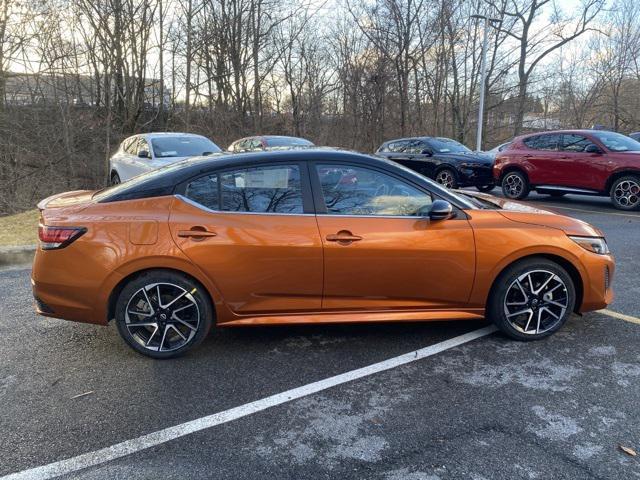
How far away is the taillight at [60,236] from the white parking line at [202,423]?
154 centimetres

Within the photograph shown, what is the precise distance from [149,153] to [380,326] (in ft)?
25.1

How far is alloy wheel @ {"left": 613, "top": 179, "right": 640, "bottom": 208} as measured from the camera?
10.3m

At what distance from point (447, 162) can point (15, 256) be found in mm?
9976

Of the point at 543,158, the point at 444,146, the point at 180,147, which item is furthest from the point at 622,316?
the point at 444,146

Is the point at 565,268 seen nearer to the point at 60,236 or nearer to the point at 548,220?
the point at 548,220

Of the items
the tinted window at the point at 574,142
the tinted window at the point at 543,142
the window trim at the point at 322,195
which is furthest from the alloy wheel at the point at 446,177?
the window trim at the point at 322,195

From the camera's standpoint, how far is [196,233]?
3469 mm

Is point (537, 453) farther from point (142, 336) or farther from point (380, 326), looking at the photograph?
point (142, 336)

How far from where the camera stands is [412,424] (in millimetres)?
2803

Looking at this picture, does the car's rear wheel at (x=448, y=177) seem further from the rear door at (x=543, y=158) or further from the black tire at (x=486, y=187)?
the rear door at (x=543, y=158)

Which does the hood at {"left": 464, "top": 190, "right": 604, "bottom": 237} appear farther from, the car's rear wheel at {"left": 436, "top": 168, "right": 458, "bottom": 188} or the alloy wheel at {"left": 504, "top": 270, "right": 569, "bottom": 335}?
the car's rear wheel at {"left": 436, "top": 168, "right": 458, "bottom": 188}

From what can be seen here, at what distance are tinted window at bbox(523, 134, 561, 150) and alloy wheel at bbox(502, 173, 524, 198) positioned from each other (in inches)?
32.4

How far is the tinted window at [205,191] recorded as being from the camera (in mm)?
3580

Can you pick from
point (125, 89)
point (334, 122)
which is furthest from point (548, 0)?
point (125, 89)
